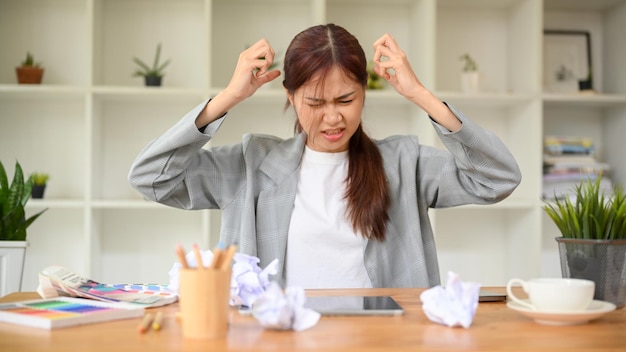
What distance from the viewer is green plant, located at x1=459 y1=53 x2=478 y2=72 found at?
3.51 meters

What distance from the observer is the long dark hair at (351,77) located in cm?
184

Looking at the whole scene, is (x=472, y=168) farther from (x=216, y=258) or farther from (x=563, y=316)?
(x=216, y=258)

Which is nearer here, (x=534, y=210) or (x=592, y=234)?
(x=592, y=234)

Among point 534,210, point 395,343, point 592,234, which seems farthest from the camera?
point 534,210

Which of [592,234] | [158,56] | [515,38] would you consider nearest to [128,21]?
[158,56]

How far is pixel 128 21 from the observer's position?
3500 millimetres

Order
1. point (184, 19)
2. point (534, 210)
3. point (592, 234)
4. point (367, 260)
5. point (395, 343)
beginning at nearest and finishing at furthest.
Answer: point (395, 343)
point (592, 234)
point (367, 260)
point (534, 210)
point (184, 19)

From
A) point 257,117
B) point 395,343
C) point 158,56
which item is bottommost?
point 395,343

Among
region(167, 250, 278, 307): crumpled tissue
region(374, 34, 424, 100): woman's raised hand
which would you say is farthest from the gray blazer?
region(167, 250, 278, 307): crumpled tissue

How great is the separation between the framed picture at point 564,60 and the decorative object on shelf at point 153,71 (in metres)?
1.88

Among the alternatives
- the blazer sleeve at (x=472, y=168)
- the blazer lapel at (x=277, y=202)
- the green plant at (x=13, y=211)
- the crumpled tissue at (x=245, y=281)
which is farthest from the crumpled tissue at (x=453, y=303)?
the green plant at (x=13, y=211)

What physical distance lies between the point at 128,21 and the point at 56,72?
42cm

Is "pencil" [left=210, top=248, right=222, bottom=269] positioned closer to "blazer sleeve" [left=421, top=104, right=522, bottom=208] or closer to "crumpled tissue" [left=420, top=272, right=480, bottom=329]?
"crumpled tissue" [left=420, top=272, right=480, bottom=329]

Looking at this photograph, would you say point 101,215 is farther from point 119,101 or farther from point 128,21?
point 128,21
